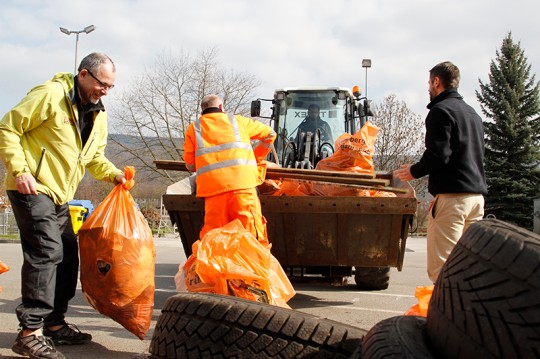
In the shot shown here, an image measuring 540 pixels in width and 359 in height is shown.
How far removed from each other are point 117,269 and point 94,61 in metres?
1.37

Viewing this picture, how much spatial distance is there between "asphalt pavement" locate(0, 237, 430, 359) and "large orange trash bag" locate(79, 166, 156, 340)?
25 cm

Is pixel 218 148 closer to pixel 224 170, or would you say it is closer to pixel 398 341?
pixel 224 170

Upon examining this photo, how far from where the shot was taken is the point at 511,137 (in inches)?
1222

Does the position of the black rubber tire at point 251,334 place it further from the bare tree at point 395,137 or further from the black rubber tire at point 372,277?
the bare tree at point 395,137

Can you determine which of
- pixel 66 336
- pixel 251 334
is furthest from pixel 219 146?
pixel 251 334

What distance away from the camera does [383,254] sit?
17.5 ft

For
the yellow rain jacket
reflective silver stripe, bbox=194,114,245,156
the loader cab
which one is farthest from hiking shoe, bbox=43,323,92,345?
Result: the loader cab

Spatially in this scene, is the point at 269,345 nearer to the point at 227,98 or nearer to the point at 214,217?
the point at 214,217

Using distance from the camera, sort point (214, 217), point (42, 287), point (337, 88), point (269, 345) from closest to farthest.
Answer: point (269, 345) → point (42, 287) → point (214, 217) → point (337, 88)

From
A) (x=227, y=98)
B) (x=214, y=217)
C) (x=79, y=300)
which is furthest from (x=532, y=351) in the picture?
(x=227, y=98)

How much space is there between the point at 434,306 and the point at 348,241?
10.2ft

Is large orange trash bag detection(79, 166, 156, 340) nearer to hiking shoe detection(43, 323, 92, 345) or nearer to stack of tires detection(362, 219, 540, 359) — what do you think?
hiking shoe detection(43, 323, 92, 345)

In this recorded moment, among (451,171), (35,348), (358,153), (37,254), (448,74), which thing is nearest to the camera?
(35,348)

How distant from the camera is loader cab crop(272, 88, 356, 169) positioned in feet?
27.7
